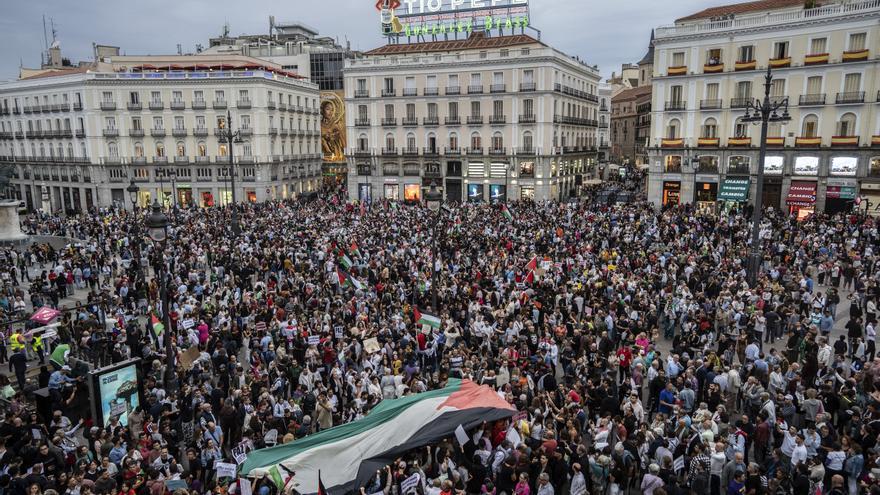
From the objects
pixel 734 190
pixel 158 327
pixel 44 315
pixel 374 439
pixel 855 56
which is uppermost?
pixel 855 56

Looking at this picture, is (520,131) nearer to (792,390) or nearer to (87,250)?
(87,250)

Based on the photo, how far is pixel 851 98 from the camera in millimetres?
39094

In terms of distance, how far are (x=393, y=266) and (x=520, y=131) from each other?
34018 millimetres

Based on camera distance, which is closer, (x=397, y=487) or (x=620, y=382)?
(x=397, y=487)

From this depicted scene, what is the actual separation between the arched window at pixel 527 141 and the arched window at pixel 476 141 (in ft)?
13.6

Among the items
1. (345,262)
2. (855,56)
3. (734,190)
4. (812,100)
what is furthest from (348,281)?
(855,56)

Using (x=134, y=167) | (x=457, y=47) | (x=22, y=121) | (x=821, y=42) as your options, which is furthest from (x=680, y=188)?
(x=22, y=121)

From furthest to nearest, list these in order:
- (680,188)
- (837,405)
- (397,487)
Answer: (680,188)
(837,405)
(397,487)

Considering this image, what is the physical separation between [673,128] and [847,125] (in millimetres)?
11246

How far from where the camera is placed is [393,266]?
78.3ft

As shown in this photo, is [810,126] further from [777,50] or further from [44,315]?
[44,315]

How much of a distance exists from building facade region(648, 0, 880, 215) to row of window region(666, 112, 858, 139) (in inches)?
2.7

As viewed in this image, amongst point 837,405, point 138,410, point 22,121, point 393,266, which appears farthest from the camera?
point 22,121

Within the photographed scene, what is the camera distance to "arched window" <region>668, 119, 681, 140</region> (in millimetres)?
45688
